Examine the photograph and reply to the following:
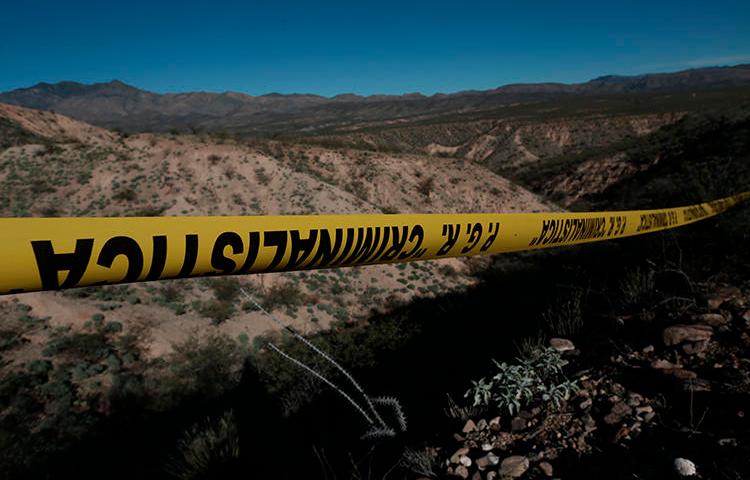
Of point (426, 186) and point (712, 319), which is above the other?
point (712, 319)

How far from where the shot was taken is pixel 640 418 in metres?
2.21

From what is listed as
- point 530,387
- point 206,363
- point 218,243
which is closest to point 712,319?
point 530,387

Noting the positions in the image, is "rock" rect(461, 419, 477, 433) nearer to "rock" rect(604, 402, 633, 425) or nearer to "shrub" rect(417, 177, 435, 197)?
"rock" rect(604, 402, 633, 425)

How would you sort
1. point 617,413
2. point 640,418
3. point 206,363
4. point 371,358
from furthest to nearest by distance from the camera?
point 206,363, point 371,358, point 617,413, point 640,418

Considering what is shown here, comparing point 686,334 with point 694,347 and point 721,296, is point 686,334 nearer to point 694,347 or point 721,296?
point 694,347

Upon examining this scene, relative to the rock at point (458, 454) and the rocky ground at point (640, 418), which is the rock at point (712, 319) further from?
the rock at point (458, 454)

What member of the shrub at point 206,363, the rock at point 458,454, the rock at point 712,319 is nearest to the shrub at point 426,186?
the shrub at point 206,363

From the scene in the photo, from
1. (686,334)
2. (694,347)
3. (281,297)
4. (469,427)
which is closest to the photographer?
(469,427)

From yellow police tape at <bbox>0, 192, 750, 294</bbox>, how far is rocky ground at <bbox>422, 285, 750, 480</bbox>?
4.04 ft

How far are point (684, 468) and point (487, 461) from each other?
3.20ft

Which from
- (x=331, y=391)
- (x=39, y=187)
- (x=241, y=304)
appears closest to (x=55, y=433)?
(x=331, y=391)

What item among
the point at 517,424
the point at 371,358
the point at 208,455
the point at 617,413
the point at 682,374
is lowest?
the point at 371,358

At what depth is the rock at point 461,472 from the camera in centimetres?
220

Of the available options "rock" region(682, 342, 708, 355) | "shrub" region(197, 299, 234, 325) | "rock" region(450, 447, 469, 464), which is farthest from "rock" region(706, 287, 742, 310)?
"shrub" region(197, 299, 234, 325)
